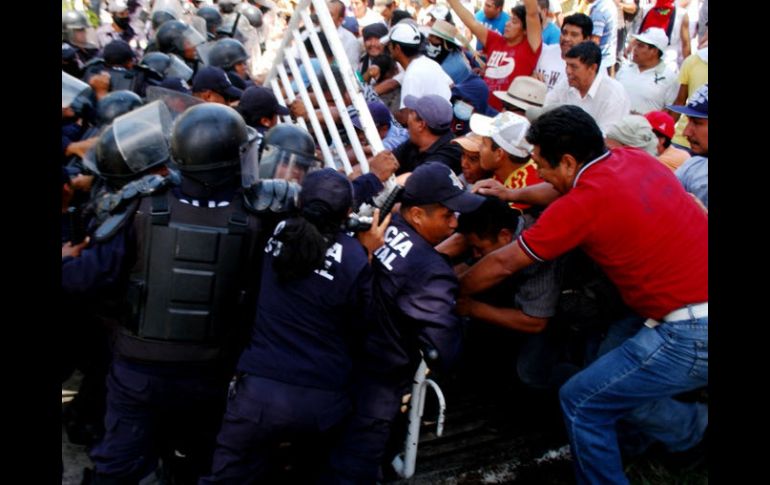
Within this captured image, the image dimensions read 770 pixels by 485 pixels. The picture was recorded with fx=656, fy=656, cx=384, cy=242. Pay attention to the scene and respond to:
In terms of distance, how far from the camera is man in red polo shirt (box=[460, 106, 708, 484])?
10.6ft

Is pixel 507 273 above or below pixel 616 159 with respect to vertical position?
below

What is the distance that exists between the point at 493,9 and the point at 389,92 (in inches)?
76.1

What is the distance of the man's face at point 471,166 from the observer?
461 cm

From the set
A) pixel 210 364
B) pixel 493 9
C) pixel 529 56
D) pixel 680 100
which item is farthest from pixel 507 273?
pixel 493 9

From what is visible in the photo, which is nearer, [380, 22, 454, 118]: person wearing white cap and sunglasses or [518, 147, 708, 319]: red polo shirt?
[518, 147, 708, 319]: red polo shirt

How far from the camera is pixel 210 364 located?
3115mm

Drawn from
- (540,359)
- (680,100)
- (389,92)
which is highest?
(680,100)

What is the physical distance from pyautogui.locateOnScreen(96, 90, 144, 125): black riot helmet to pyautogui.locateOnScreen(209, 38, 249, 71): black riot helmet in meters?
2.51

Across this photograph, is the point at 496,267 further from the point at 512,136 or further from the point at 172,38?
the point at 172,38

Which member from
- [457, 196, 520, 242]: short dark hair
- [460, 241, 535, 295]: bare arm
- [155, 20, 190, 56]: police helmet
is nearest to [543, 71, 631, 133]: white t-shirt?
[457, 196, 520, 242]: short dark hair

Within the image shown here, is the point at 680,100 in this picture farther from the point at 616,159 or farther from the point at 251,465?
the point at 251,465

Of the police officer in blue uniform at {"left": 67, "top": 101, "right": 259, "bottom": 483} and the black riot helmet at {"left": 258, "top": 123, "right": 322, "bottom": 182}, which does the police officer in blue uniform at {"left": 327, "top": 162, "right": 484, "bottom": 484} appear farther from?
the black riot helmet at {"left": 258, "top": 123, "right": 322, "bottom": 182}

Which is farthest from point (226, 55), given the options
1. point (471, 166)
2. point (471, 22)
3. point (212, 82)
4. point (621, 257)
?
point (621, 257)
